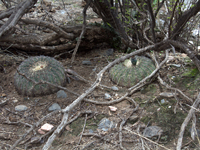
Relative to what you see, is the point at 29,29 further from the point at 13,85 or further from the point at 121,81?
the point at 121,81

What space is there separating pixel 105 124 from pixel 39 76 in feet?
4.45

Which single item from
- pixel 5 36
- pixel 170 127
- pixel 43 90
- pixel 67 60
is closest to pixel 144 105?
pixel 170 127

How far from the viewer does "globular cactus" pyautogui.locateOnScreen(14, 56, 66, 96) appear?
3.22 metres

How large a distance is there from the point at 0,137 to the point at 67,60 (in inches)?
96.9

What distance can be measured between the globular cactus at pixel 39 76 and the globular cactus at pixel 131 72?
950mm

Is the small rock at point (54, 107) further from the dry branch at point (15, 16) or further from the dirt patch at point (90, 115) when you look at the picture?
the dry branch at point (15, 16)

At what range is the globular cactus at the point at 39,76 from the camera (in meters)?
3.22

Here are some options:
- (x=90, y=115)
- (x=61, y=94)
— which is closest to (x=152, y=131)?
(x=90, y=115)

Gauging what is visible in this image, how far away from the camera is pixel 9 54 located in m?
4.31

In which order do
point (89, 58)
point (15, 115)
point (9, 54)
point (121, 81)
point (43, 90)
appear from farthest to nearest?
point (89, 58) < point (9, 54) < point (121, 81) < point (43, 90) < point (15, 115)

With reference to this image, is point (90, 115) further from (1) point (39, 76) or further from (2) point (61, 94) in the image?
(1) point (39, 76)

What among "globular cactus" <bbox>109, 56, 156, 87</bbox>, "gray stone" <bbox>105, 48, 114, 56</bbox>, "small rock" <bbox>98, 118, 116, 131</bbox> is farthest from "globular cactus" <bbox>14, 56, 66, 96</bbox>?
"gray stone" <bbox>105, 48, 114, 56</bbox>

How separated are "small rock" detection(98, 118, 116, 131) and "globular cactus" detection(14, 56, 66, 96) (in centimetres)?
111

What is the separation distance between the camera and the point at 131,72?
3504mm
